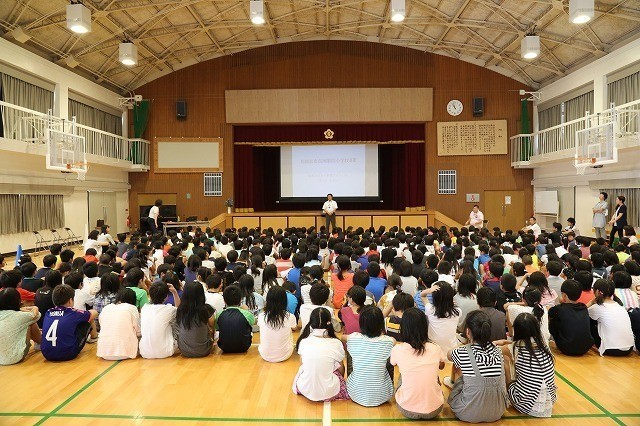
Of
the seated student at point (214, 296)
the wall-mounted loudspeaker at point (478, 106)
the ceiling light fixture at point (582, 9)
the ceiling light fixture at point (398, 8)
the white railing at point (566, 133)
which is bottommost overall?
the seated student at point (214, 296)

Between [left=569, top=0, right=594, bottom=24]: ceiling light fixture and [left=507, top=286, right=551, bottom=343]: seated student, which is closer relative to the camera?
[left=507, top=286, right=551, bottom=343]: seated student

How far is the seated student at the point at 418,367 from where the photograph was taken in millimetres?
3406

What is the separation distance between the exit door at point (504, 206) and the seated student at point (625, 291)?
13.0m

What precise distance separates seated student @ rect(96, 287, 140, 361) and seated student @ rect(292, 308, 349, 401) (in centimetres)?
186

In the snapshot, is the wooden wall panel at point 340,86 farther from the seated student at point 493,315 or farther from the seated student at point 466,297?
the seated student at point 493,315

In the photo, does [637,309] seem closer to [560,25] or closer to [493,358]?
[493,358]

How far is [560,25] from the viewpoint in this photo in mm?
13172

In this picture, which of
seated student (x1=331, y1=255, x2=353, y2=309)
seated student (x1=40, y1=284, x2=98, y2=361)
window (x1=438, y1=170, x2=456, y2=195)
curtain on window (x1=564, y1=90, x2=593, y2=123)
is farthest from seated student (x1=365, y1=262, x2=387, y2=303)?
window (x1=438, y1=170, x2=456, y2=195)

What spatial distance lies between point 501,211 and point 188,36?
39.1 feet

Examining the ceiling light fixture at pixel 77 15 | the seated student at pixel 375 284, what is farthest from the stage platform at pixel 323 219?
the seated student at pixel 375 284

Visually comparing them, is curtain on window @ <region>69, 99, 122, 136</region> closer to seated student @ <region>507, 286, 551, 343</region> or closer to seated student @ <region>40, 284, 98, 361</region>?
seated student @ <region>40, 284, 98, 361</region>

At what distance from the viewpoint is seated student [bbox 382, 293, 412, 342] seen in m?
4.05

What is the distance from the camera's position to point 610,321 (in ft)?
15.1

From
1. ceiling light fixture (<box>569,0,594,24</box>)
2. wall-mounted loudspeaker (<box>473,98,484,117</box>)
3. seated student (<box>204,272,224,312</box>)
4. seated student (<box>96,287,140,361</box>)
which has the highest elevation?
ceiling light fixture (<box>569,0,594,24</box>)
